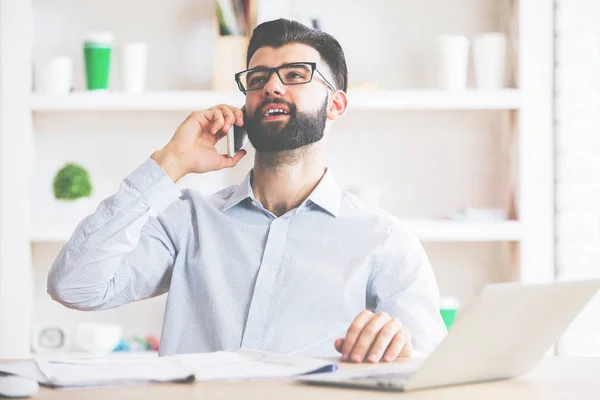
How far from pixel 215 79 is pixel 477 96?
890 millimetres

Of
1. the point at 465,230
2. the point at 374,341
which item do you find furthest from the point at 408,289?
the point at 465,230

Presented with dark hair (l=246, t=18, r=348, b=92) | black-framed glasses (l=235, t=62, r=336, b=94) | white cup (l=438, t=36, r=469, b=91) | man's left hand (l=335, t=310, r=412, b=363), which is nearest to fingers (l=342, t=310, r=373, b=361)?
man's left hand (l=335, t=310, r=412, b=363)

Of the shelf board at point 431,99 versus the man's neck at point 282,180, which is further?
the shelf board at point 431,99

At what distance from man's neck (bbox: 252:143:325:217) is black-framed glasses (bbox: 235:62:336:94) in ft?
0.50

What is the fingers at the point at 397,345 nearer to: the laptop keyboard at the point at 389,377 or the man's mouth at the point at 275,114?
the laptop keyboard at the point at 389,377

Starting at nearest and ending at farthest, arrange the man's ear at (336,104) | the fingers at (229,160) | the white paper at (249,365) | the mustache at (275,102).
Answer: the white paper at (249,365) < the fingers at (229,160) < the mustache at (275,102) < the man's ear at (336,104)

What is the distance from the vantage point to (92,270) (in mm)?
1726

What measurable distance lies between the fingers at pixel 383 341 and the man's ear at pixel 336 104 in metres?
0.91

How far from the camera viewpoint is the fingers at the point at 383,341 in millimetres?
1270

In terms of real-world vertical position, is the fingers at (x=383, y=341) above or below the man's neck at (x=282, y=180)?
below

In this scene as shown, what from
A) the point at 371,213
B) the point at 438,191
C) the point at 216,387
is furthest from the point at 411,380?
the point at 438,191

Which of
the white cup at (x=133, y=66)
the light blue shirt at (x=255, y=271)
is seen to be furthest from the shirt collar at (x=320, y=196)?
the white cup at (x=133, y=66)

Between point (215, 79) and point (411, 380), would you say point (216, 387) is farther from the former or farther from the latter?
point (215, 79)

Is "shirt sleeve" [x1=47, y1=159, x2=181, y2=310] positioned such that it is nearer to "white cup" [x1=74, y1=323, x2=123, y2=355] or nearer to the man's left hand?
the man's left hand
